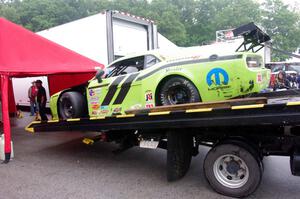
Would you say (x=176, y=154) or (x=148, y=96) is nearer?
(x=176, y=154)

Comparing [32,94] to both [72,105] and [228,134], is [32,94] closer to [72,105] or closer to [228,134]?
[72,105]

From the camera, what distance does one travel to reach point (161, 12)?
154 feet

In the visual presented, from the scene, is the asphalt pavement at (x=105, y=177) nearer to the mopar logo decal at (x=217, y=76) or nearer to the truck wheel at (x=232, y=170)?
the truck wheel at (x=232, y=170)

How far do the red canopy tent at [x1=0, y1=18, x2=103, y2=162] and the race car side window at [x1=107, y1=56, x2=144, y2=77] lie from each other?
181cm

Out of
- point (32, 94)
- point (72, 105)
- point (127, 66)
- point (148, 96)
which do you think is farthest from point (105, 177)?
point (32, 94)

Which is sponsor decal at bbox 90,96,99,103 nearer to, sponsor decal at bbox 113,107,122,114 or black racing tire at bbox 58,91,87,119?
black racing tire at bbox 58,91,87,119

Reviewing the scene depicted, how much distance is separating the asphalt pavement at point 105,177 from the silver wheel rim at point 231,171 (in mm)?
260

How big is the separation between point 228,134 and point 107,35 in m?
5.39

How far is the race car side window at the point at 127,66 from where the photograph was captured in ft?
19.9

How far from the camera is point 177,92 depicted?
212 inches

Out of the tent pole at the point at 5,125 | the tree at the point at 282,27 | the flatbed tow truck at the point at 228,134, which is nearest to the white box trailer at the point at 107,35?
the tent pole at the point at 5,125

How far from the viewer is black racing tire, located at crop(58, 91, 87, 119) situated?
21.3 ft

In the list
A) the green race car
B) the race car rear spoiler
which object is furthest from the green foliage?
the race car rear spoiler

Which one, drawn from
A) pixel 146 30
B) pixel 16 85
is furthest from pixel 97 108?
pixel 16 85
